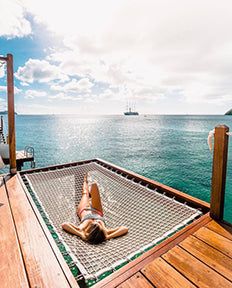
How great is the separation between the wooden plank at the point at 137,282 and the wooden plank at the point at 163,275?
37mm

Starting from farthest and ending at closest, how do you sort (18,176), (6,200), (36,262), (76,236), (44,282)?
(18,176) → (6,200) → (76,236) → (36,262) → (44,282)

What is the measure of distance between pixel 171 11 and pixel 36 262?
5.42 metres

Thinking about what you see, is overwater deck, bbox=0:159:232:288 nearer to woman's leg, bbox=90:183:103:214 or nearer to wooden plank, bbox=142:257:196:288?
wooden plank, bbox=142:257:196:288

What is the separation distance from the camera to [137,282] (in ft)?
3.76

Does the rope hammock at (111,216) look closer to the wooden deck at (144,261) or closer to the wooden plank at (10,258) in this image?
the wooden deck at (144,261)

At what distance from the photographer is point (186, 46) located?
27.6 ft

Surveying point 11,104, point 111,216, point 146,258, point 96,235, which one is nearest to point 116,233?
point 96,235

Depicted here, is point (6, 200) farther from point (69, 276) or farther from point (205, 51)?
point (205, 51)

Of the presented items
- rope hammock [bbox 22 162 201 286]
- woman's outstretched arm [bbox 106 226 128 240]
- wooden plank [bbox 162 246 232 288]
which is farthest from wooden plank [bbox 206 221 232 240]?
woman's outstretched arm [bbox 106 226 128 240]

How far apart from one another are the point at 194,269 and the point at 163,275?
0.76 ft

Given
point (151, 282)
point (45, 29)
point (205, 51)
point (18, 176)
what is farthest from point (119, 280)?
point (205, 51)

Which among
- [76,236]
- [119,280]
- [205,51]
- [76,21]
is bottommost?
[76,236]

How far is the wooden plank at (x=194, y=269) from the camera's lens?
114 centimetres

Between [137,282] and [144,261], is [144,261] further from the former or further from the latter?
[137,282]
